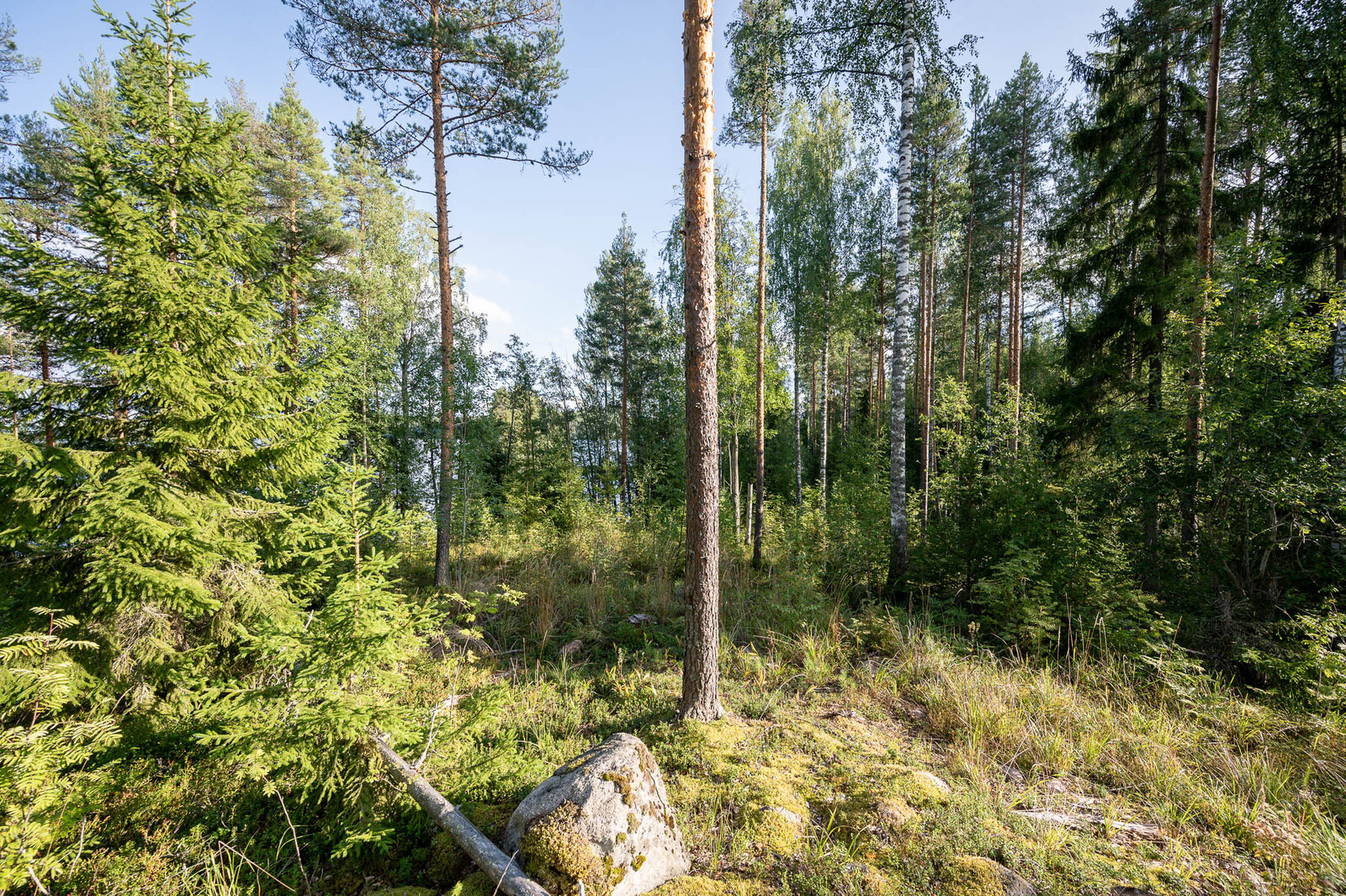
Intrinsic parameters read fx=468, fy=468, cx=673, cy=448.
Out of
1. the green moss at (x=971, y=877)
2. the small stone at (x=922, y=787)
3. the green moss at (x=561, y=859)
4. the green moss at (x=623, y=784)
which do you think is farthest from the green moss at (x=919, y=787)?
the green moss at (x=561, y=859)

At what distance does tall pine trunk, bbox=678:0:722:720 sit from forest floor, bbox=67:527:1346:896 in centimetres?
51

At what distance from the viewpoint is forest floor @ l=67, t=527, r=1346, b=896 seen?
2477 millimetres

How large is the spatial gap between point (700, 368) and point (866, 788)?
3.23 meters

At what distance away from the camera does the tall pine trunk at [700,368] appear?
3.91 meters

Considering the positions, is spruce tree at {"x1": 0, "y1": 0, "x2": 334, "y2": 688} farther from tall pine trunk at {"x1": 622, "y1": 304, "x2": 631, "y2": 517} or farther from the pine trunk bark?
tall pine trunk at {"x1": 622, "y1": 304, "x2": 631, "y2": 517}

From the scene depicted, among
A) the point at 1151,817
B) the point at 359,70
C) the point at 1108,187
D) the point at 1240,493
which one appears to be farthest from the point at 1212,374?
the point at 359,70

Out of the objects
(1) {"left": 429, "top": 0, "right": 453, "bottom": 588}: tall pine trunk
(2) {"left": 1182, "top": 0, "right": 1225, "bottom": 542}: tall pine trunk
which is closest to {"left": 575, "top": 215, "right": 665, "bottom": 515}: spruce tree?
(1) {"left": 429, "top": 0, "right": 453, "bottom": 588}: tall pine trunk

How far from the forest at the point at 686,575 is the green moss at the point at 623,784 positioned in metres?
0.01

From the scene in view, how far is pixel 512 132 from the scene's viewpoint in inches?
349

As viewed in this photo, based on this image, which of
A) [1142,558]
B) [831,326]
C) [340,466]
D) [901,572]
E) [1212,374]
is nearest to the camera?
[340,466]

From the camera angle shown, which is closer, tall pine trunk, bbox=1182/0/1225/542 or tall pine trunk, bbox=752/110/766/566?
tall pine trunk, bbox=1182/0/1225/542

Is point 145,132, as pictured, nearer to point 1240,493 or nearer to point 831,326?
point 1240,493

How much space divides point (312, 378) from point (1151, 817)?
6530 millimetres

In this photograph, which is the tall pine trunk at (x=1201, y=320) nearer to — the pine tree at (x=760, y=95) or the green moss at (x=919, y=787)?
the green moss at (x=919, y=787)
